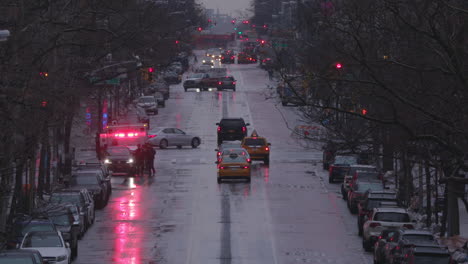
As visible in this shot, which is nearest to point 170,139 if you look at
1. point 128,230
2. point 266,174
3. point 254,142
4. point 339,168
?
point 254,142

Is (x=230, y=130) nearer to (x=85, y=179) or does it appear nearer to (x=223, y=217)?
(x=85, y=179)

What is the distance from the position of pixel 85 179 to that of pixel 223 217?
20.6 ft

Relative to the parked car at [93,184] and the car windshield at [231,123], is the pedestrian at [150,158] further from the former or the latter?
the car windshield at [231,123]

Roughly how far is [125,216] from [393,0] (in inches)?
870

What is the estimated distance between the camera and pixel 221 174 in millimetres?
45344

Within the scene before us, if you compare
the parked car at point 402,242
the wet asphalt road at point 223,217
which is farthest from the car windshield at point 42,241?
the parked car at point 402,242

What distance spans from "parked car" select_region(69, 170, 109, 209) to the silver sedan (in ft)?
73.3

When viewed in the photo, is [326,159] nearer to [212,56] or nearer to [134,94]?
[134,94]

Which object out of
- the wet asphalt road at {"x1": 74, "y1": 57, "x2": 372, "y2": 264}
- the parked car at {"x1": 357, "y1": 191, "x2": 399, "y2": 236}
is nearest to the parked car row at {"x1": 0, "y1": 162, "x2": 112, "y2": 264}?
the wet asphalt road at {"x1": 74, "y1": 57, "x2": 372, "y2": 264}

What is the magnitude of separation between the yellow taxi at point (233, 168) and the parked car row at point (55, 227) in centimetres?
797

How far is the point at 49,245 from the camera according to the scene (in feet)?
84.8

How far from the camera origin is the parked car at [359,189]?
36.7 meters

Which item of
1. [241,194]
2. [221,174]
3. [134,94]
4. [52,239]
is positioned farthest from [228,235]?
[134,94]

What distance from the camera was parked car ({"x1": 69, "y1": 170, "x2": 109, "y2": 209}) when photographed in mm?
38156
